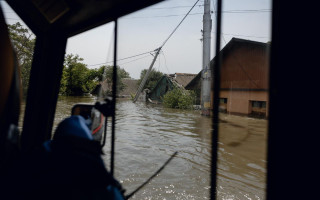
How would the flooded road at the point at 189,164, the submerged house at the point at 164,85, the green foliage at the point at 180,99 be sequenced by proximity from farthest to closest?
the submerged house at the point at 164,85
the green foliage at the point at 180,99
the flooded road at the point at 189,164

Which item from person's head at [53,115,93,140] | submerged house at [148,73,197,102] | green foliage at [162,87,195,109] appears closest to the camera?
person's head at [53,115,93,140]

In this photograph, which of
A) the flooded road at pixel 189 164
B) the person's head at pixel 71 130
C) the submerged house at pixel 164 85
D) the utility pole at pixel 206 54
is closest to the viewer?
the person's head at pixel 71 130

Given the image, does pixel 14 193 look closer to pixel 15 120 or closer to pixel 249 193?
pixel 15 120

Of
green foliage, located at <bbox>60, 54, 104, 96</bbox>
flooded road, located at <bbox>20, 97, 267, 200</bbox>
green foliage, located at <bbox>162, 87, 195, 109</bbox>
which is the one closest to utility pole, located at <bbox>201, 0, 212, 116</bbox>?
flooded road, located at <bbox>20, 97, 267, 200</bbox>

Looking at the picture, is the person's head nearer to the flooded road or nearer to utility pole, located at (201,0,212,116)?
the flooded road

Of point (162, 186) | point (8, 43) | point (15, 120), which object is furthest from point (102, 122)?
point (162, 186)

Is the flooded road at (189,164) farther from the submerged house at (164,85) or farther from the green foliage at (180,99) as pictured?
the submerged house at (164,85)

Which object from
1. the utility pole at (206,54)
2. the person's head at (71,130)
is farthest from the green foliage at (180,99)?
the person's head at (71,130)

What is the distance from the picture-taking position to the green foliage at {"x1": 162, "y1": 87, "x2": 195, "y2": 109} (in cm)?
1950

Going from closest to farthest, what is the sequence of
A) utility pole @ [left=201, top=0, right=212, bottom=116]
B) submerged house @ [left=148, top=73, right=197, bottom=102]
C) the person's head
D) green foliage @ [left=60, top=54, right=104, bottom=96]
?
1. the person's head
2. utility pole @ [left=201, top=0, right=212, bottom=116]
3. submerged house @ [left=148, top=73, right=197, bottom=102]
4. green foliage @ [left=60, top=54, right=104, bottom=96]

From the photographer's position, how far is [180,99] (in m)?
19.9

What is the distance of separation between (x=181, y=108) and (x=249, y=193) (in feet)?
51.9

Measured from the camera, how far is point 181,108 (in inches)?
774

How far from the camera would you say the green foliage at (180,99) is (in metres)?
19.5
